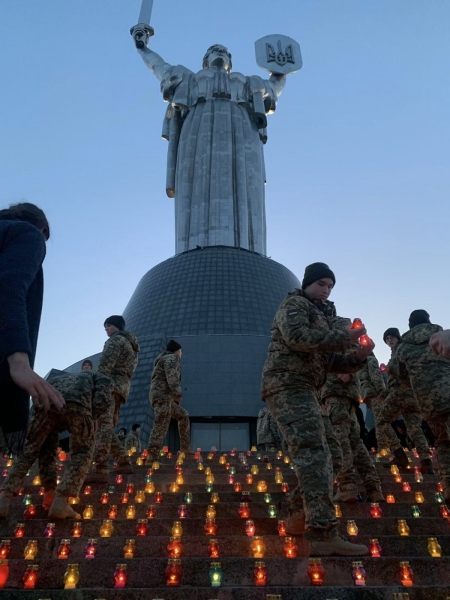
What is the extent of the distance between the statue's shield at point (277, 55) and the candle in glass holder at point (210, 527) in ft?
106

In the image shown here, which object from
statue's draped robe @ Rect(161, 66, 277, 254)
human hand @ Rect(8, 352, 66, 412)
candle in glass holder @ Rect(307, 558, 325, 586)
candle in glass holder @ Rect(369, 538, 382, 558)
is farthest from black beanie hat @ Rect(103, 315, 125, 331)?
statue's draped robe @ Rect(161, 66, 277, 254)

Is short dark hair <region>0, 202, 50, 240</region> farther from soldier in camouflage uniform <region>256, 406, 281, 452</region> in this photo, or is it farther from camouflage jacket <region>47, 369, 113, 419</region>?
soldier in camouflage uniform <region>256, 406, 281, 452</region>

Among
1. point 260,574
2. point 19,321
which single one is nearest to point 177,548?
point 260,574

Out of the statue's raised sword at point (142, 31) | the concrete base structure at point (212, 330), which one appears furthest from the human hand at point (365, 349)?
the statue's raised sword at point (142, 31)

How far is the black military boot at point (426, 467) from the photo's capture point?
707cm

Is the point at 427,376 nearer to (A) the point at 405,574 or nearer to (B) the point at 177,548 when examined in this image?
(A) the point at 405,574

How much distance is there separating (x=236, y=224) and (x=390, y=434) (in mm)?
20954

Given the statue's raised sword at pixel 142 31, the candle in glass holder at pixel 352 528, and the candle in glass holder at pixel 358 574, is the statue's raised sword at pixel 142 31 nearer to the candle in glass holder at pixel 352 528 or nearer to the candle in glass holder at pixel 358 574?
the candle in glass holder at pixel 352 528

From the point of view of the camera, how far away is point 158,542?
3980 millimetres

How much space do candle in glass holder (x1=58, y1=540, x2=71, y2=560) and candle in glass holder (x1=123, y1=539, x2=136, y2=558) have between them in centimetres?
41

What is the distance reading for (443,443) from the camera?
507 centimetres

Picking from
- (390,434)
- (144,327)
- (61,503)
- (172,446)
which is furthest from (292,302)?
(144,327)

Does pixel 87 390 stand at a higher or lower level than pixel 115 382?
lower

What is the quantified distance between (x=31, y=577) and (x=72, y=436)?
171 centimetres
